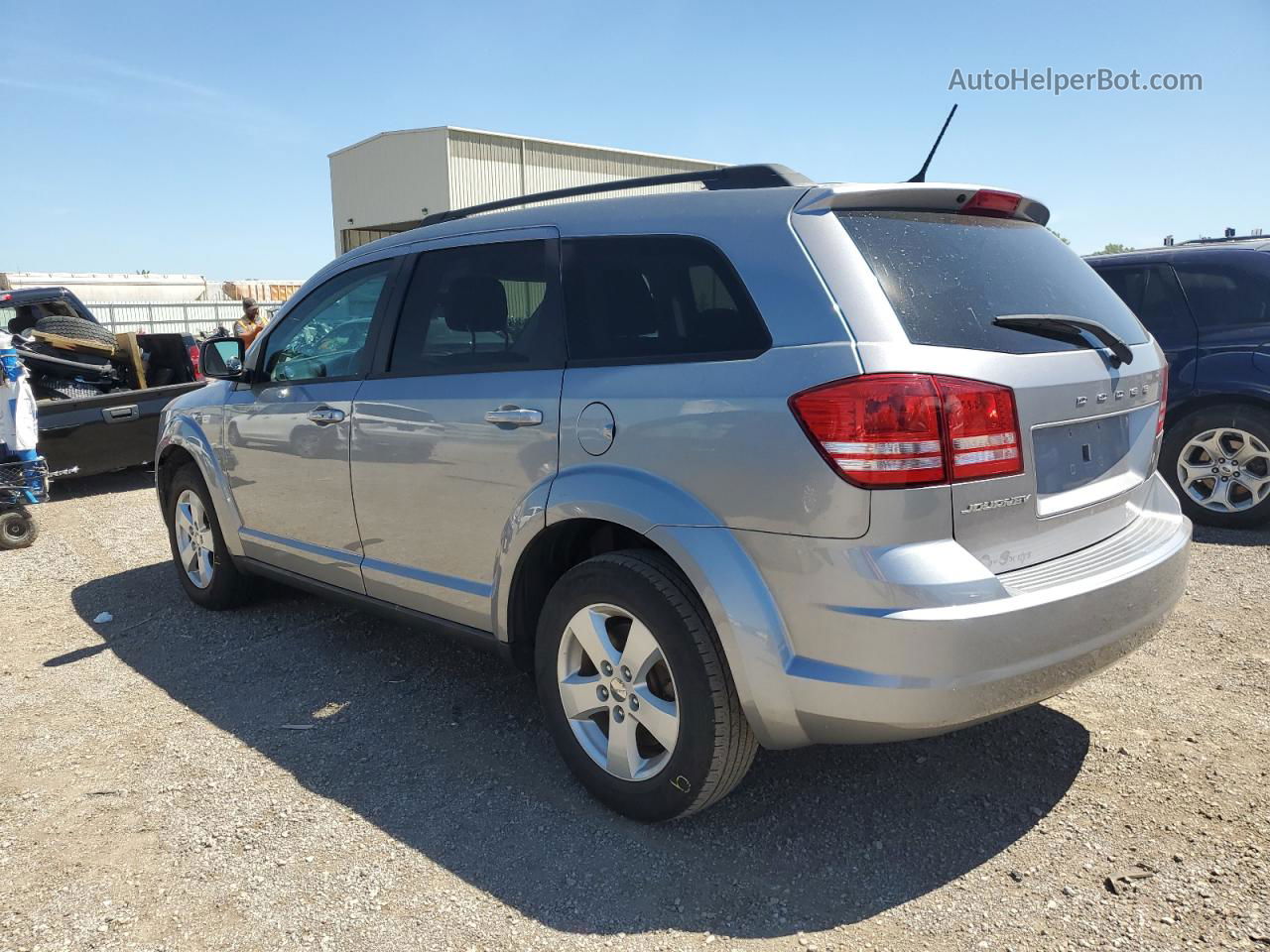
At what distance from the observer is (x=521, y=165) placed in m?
29.6

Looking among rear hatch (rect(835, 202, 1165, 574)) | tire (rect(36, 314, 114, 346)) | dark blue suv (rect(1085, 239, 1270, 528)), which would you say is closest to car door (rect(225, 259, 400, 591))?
rear hatch (rect(835, 202, 1165, 574))

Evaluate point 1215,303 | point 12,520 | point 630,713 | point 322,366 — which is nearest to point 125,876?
point 630,713

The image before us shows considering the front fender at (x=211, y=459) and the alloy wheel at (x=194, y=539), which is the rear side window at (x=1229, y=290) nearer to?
the front fender at (x=211, y=459)

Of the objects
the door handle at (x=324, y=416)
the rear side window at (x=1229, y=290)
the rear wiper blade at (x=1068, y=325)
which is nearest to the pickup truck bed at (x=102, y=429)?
the door handle at (x=324, y=416)

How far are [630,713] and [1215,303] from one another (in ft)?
17.7

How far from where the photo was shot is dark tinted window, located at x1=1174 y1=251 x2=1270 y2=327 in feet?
19.9

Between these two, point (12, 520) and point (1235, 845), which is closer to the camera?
point (1235, 845)

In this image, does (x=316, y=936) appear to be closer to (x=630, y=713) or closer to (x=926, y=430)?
(x=630, y=713)

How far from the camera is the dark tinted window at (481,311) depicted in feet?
10.4

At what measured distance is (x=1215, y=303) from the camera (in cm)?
619

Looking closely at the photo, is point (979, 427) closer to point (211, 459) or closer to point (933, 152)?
point (933, 152)

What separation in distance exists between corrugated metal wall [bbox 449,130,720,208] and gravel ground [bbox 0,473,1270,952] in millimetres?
25474

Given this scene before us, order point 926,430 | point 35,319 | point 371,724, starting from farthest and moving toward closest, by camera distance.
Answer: point 35,319, point 371,724, point 926,430

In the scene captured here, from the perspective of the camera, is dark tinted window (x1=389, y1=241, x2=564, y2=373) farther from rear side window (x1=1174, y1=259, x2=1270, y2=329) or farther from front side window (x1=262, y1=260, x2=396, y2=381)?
rear side window (x1=1174, y1=259, x2=1270, y2=329)
